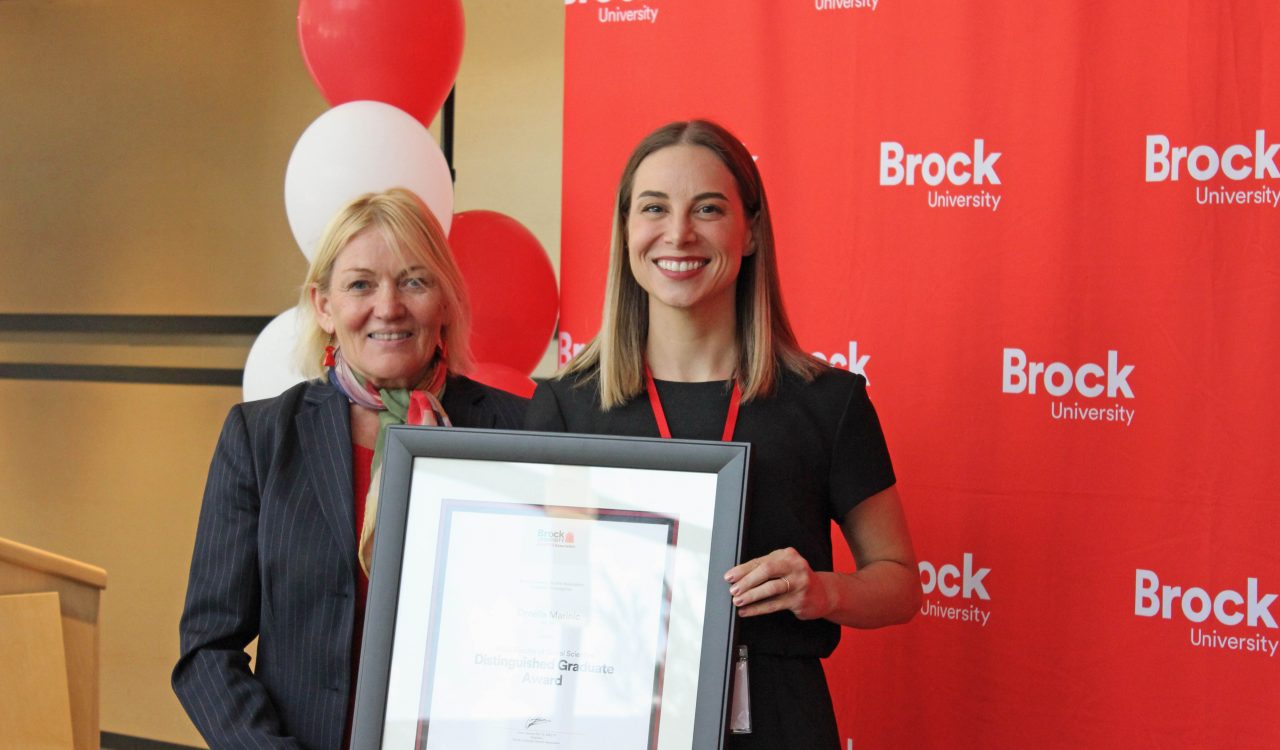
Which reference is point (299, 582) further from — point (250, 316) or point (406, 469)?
point (250, 316)

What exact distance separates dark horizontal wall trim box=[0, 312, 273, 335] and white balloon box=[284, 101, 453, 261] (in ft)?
6.60

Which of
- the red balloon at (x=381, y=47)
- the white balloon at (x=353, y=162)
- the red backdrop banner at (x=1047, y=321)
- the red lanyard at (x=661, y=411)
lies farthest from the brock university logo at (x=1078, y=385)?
the red balloon at (x=381, y=47)

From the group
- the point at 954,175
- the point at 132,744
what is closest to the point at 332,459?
the point at 954,175

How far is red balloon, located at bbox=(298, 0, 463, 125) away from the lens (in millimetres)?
2908

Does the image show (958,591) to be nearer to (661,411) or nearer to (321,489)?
(661,411)

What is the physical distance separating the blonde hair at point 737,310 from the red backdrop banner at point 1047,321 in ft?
3.50

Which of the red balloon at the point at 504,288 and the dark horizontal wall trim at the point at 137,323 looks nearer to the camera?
the red balloon at the point at 504,288

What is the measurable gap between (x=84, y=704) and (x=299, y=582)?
0.68 m

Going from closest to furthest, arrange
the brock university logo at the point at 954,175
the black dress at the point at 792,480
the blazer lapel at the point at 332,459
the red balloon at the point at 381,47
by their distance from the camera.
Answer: the black dress at the point at 792,480
the blazer lapel at the point at 332,459
the brock university logo at the point at 954,175
the red balloon at the point at 381,47

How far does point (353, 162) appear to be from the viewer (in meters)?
2.80

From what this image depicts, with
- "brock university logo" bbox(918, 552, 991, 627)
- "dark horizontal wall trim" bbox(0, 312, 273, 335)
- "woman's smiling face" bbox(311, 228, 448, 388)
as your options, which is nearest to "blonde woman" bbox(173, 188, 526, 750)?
"woman's smiling face" bbox(311, 228, 448, 388)

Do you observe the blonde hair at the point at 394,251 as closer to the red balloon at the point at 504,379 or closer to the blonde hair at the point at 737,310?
the blonde hair at the point at 737,310

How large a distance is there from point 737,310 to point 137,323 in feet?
12.9

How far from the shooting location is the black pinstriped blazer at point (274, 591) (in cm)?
171
